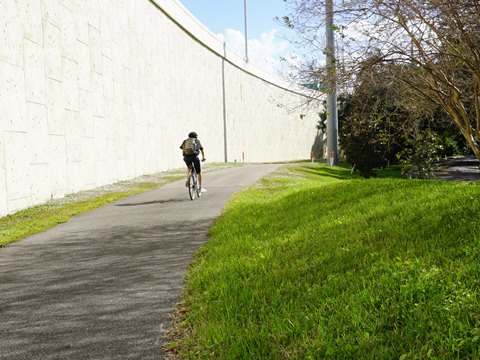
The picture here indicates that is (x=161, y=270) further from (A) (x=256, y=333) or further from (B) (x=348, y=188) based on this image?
(B) (x=348, y=188)

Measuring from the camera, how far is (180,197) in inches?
553

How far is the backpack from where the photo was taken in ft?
42.2

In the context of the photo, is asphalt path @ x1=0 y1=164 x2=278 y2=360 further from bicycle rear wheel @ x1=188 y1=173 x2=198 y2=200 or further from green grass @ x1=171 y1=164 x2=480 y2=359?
bicycle rear wheel @ x1=188 y1=173 x2=198 y2=200

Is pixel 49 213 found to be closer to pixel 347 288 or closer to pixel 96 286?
pixel 96 286

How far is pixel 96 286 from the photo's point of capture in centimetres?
535

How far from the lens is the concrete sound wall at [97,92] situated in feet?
41.0

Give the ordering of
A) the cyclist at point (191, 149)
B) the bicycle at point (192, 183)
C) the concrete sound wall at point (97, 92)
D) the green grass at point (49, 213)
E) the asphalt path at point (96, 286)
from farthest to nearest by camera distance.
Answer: the bicycle at point (192, 183)
the cyclist at point (191, 149)
the concrete sound wall at point (97, 92)
the green grass at point (49, 213)
the asphalt path at point (96, 286)

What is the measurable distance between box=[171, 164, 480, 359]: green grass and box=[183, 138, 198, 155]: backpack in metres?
5.63

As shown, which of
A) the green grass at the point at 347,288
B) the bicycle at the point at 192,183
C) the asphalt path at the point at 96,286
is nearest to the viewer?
the green grass at the point at 347,288

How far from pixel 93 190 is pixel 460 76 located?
12683mm

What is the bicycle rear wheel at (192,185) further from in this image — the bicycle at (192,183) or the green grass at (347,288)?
the green grass at (347,288)

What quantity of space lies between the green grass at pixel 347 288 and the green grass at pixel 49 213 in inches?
164

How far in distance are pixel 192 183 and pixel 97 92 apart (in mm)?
7962

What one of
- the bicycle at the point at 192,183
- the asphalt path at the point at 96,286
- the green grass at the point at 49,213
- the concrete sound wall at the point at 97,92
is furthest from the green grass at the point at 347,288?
the bicycle at the point at 192,183
